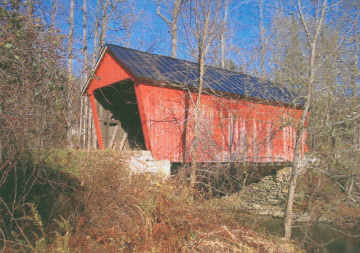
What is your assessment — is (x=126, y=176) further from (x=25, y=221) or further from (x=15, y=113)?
(x=15, y=113)

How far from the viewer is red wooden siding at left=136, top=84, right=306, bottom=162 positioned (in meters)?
7.89

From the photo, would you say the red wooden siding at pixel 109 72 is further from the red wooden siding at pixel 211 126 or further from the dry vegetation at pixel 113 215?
the dry vegetation at pixel 113 215

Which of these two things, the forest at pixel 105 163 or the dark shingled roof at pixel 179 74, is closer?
the forest at pixel 105 163

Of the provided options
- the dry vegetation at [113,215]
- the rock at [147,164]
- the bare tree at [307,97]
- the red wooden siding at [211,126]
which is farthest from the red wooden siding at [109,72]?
the bare tree at [307,97]


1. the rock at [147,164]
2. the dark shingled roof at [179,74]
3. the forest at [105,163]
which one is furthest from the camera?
the dark shingled roof at [179,74]

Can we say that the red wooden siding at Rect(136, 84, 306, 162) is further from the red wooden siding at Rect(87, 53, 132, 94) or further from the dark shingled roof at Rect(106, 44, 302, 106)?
the red wooden siding at Rect(87, 53, 132, 94)

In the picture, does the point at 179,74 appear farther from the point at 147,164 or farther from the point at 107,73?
the point at 147,164

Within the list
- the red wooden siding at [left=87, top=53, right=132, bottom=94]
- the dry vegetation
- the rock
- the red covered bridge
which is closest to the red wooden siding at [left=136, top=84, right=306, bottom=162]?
the red covered bridge

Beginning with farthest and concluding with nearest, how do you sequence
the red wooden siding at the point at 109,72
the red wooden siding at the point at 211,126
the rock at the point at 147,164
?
the red wooden siding at the point at 109,72
the red wooden siding at the point at 211,126
the rock at the point at 147,164

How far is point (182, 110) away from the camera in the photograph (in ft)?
27.9

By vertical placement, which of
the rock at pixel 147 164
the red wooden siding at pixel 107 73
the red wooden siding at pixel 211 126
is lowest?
the rock at pixel 147 164

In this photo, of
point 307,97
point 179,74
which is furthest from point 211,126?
point 307,97

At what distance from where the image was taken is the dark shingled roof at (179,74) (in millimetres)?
8062

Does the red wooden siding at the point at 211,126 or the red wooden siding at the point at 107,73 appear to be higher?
the red wooden siding at the point at 107,73
